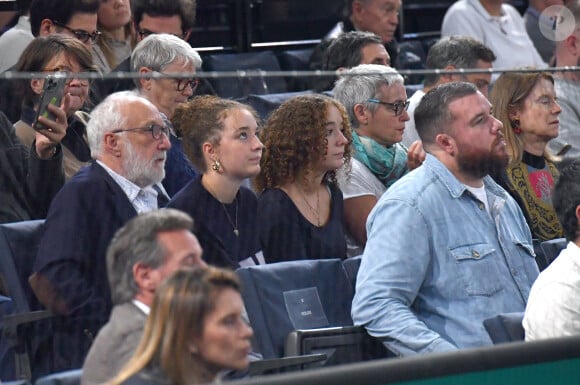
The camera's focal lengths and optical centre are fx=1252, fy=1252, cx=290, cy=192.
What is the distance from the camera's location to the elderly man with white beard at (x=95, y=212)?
3.03m

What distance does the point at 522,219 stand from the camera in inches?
172

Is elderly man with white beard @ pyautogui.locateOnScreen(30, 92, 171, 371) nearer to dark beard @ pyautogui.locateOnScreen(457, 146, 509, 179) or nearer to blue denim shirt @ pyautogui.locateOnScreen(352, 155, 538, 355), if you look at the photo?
blue denim shirt @ pyautogui.locateOnScreen(352, 155, 538, 355)

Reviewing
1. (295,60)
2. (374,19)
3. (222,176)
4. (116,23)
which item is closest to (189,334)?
(222,176)

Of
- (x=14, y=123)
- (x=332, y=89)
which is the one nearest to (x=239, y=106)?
(x=332, y=89)

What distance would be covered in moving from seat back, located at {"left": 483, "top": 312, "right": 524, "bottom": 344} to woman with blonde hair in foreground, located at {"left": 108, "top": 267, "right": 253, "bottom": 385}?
1129mm

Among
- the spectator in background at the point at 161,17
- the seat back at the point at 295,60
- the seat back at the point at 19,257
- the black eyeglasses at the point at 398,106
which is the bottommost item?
the seat back at the point at 295,60

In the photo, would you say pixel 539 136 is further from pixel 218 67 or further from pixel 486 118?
pixel 218 67

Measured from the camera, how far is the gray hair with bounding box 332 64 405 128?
144 inches

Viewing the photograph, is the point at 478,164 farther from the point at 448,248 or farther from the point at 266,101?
the point at 266,101

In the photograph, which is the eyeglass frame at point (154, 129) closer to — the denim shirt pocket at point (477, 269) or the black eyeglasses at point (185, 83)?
the black eyeglasses at point (185, 83)

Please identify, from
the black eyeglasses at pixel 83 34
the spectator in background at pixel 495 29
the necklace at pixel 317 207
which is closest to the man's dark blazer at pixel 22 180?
the necklace at pixel 317 207

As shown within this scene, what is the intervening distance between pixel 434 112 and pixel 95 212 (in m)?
1.57

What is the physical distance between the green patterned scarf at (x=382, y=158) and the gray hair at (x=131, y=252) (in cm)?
158

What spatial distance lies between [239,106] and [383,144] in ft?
3.12
